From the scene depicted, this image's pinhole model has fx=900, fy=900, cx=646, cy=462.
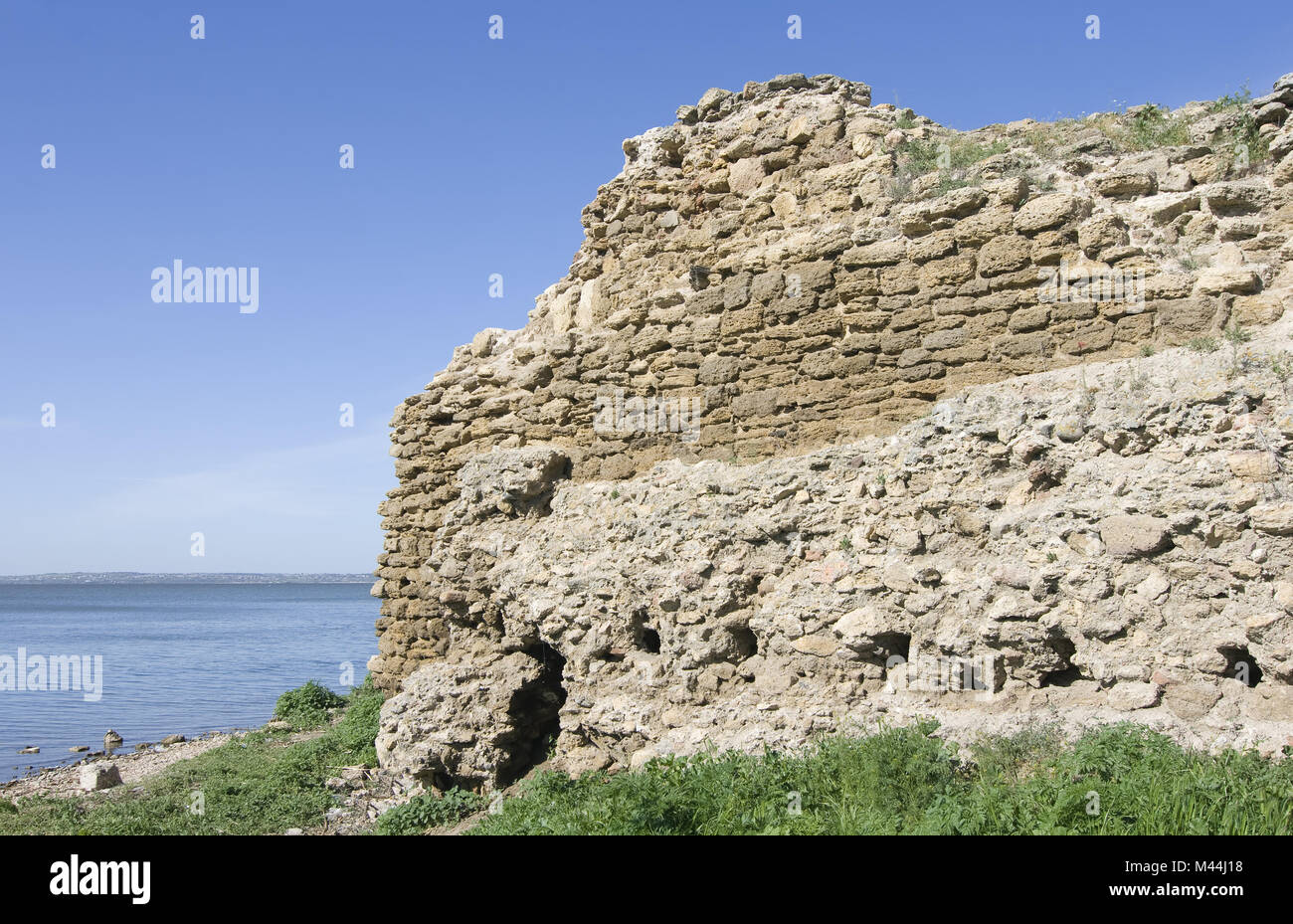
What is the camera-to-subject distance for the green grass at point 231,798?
27.4 feet

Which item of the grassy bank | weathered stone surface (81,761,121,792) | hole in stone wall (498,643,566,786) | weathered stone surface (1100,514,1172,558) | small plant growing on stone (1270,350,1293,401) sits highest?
small plant growing on stone (1270,350,1293,401)

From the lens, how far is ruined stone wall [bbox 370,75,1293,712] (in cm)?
Result: 615

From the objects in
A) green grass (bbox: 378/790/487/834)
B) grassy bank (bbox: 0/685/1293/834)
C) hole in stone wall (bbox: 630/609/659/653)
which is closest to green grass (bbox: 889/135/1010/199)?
hole in stone wall (bbox: 630/609/659/653)

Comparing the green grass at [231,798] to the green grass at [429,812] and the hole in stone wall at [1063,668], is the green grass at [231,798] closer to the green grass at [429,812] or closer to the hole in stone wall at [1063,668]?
the green grass at [429,812]

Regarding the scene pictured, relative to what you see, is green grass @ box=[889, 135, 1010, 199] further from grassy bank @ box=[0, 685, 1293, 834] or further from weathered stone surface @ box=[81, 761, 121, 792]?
weathered stone surface @ box=[81, 761, 121, 792]

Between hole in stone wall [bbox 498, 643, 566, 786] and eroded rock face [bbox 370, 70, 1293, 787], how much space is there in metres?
0.04

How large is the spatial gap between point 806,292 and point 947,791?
3.99m

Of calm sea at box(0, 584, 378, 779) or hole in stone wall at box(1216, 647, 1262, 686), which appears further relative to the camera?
calm sea at box(0, 584, 378, 779)

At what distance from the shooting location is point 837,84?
26.1 feet

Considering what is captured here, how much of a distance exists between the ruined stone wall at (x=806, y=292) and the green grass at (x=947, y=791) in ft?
8.33

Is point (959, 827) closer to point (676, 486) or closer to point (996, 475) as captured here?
point (996, 475)

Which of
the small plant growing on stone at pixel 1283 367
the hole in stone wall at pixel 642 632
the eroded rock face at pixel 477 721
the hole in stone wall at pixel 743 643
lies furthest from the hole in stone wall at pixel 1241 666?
the eroded rock face at pixel 477 721
